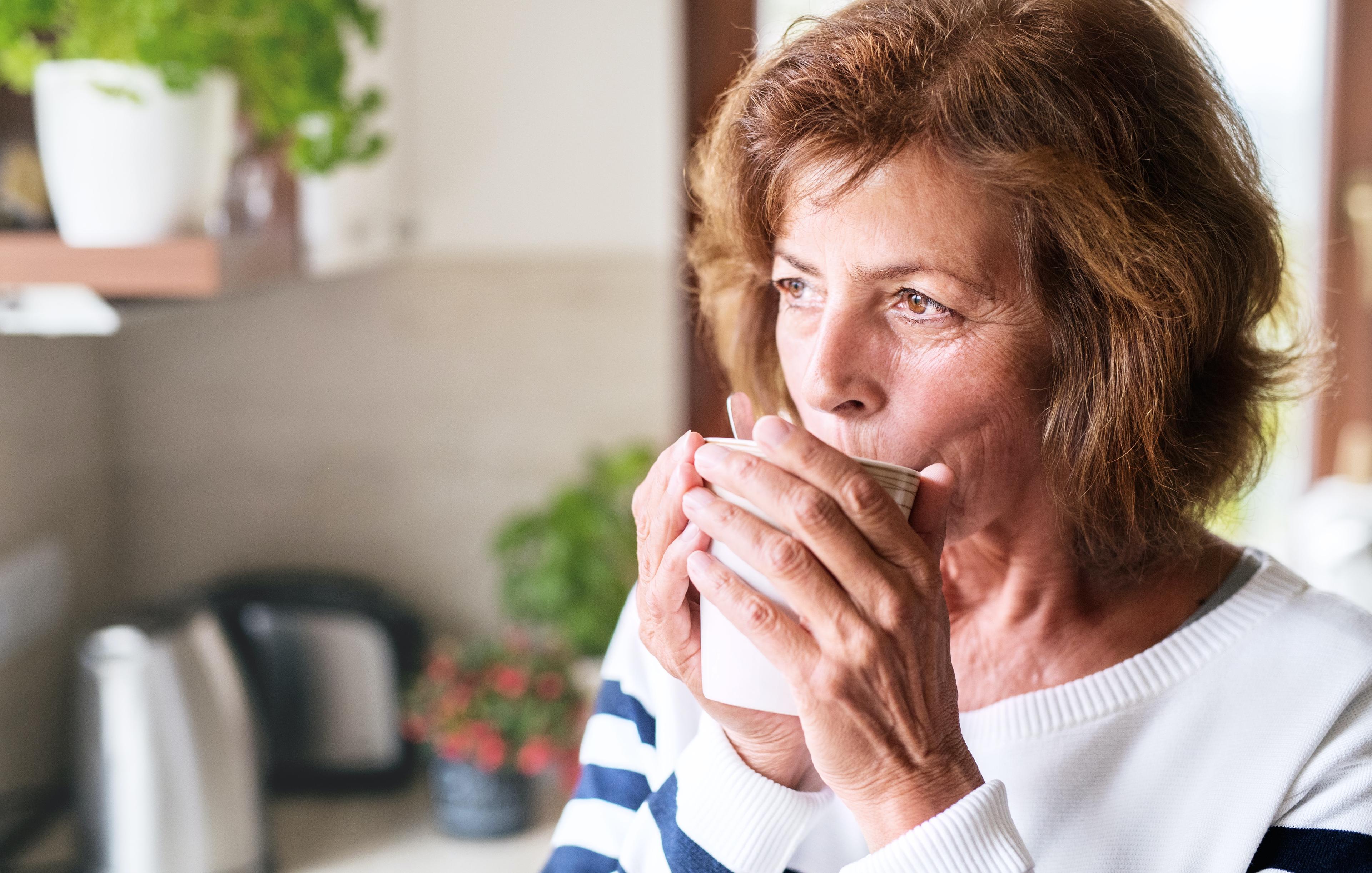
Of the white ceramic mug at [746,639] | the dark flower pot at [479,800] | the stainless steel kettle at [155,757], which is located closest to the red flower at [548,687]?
the dark flower pot at [479,800]

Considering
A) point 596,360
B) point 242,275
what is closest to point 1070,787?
point 242,275

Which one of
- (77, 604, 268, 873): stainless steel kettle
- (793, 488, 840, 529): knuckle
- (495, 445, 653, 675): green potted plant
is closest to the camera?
(793, 488, 840, 529): knuckle

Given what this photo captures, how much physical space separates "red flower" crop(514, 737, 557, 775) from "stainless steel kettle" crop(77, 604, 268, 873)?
38 cm

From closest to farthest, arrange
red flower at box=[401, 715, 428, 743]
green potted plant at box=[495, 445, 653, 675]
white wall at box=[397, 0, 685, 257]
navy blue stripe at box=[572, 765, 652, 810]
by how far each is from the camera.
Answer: navy blue stripe at box=[572, 765, 652, 810] < red flower at box=[401, 715, 428, 743] < green potted plant at box=[495, 445, 653, 675] < white wall at box=[397, 0, 685, 257]

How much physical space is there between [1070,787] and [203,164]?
1.09 metres

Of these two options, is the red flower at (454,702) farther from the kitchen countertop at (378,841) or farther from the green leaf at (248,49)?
the green leaf at (248,49)

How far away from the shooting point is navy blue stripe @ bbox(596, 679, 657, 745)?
99 centimetres

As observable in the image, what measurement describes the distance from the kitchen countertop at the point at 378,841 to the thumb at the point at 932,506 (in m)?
1.13

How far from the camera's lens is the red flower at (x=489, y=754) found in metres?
1.69

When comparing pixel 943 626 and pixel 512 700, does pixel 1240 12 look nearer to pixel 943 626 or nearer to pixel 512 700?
pixel 512 700

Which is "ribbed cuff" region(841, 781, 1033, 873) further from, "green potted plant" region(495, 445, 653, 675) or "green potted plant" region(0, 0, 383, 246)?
"green potted plant" region(495, 445, 653, 675)

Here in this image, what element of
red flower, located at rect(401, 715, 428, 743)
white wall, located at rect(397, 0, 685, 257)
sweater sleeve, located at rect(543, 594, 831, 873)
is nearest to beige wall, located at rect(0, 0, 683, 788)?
white wall, located at rect(397, 0, 685, 257)

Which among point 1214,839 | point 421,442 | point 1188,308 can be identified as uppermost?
point 1188,308

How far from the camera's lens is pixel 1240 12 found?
8.16 feet
